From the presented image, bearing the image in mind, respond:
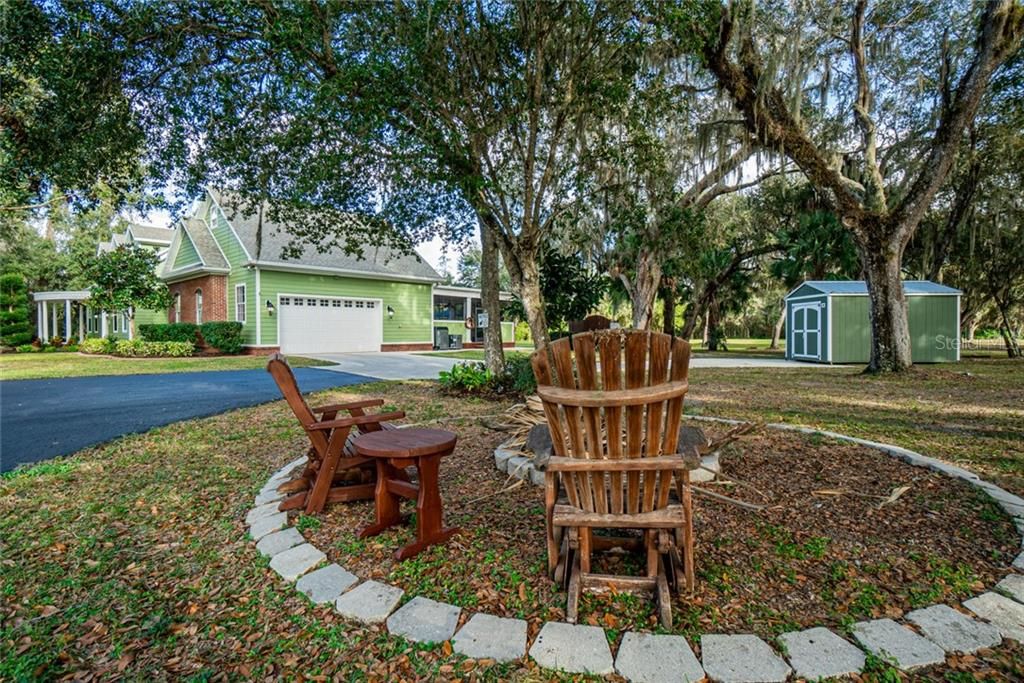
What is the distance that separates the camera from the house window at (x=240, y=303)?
1584 centimetres

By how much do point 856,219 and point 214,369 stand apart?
14.6 meters

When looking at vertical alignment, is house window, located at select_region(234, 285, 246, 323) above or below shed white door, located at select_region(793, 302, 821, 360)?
above

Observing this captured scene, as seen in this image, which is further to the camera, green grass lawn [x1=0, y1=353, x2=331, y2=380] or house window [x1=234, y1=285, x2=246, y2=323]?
house window [x1=234, y1=285, x2=246, y2=323]

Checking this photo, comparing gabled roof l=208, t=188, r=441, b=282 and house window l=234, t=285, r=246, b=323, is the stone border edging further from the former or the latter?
house window l=234, t=285, r=246, b=323

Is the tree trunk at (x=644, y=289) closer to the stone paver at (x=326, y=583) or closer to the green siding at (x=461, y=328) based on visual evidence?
the green siding at (x=461, y=328)

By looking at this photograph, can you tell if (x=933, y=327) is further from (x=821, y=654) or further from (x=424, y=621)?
(x=424, y=621)

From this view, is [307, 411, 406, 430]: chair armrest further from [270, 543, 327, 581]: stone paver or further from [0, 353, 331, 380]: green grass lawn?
[0, 353, 331, 380]: green grass lawn

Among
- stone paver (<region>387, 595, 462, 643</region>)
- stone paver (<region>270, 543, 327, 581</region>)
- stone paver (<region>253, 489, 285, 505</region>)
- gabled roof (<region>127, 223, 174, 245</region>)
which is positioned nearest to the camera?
stone paver (<region>387, 595, 462, 643</region>)

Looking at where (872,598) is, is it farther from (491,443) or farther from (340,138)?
(340,138)

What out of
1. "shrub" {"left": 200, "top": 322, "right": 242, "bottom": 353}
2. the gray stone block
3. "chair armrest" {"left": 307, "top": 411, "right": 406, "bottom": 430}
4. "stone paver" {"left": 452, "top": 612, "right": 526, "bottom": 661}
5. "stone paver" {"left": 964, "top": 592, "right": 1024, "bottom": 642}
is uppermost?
"shrub" {"left": 200, "top": 322, "right": 242, "bottom": 353}

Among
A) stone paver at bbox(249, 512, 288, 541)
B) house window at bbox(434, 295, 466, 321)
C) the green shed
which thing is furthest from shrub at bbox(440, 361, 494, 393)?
house window at bbox(434, 295, 466, 321)

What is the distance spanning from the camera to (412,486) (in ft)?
8.16

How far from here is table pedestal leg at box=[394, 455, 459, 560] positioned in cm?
233

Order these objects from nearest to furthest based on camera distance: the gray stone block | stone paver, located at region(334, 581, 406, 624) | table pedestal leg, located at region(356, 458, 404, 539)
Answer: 1. stone paver, located at region(334, 581, 406, 624)
2. table pedestal leg, located at region(356, 458, 404, 539)
3. the gray stone block
